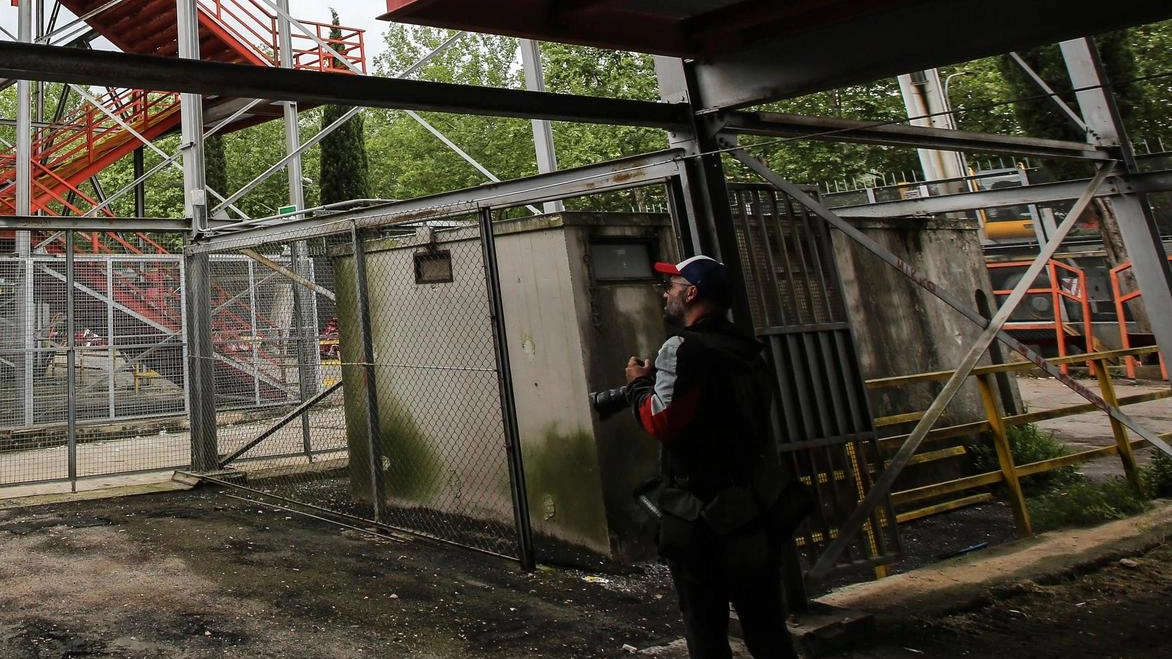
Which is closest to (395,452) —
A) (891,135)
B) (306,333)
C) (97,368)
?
(306,333)

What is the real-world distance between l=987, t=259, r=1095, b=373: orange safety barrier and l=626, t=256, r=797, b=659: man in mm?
13837

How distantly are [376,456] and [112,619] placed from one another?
2531 millimetres

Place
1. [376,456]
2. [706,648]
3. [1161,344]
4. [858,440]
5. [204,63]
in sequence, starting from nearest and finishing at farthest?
[706,648], [204,63], [858,440], [1161,344], [376,456]

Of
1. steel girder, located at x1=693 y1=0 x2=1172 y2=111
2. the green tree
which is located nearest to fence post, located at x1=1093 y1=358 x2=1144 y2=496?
steel girder, located at x1=693 y1=0 x2=1172 y2=111

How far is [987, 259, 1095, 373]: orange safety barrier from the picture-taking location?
50.1ft

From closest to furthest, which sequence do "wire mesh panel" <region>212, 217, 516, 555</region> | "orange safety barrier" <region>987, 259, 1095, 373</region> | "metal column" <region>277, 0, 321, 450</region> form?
"wire mesh panel" <region>212, 217, 516, 555</region>, "metal column" <region>277, 0, 321, 450</region>, "orange safety barrier" <region>987, 259, 1095, 373</region>

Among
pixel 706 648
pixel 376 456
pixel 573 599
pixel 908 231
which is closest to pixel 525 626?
pixel 573 599

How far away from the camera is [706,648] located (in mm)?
3113

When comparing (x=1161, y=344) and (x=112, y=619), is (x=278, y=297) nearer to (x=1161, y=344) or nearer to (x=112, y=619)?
(x=112, y=619)

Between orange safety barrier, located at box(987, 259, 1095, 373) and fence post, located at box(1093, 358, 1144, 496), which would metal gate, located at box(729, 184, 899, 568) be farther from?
orange safety barrier, located at box(987, 259, 1095, 373)

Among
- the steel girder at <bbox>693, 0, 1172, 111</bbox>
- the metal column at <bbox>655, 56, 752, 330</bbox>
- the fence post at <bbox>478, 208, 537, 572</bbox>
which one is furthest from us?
the fence post at <bbox>478, 208, 537, 572</bbox>

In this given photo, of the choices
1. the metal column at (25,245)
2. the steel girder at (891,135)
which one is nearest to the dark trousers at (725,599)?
the steel girder at (891,135)

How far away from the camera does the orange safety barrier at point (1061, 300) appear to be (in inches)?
602

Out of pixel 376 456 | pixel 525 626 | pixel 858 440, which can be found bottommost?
pixel 525 626
